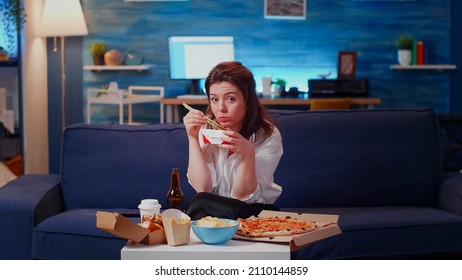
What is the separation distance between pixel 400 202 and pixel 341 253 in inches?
27.3

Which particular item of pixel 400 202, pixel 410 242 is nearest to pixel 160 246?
pixel 410 242

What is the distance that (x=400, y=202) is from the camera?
12.9 feet

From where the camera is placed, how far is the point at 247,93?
10.1 feet

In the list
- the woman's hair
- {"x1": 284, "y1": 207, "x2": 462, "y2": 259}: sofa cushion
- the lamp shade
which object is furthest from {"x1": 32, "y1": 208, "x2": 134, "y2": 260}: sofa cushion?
the lamp shade

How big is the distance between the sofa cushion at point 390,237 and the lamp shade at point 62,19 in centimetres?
371

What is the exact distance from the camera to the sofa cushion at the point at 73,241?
336 centimetres

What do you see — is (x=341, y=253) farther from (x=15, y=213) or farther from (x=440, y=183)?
(x=15, y=213)

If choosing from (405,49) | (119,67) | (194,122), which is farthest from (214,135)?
(405,49)

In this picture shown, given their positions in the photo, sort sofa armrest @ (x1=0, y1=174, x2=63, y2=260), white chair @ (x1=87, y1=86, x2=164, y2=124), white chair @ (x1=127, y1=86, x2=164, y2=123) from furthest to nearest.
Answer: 1. white chair @ (x1=127, y1=86, x2=164, y2=123)
2. white chair @ (x1=87, y1=86, x2=164, y2=124)
3. sofa armrest @ (x1=0, y1=174, x2=63, y2=260)

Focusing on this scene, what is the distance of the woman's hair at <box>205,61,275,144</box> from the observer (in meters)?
3.05

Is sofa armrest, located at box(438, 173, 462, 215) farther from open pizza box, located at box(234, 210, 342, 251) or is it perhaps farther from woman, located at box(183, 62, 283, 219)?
open pizza box, located at box(234, 210, 342, 251)

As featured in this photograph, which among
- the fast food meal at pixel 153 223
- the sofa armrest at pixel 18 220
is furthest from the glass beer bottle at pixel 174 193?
the sofa armrest at pixel 18 220

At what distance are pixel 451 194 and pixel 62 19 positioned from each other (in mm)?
3888

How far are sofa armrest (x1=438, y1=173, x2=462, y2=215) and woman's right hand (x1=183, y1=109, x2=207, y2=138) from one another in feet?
4.38
